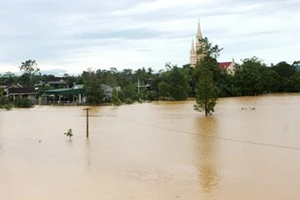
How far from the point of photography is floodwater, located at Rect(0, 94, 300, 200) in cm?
856

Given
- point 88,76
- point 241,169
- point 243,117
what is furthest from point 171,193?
point 88,76

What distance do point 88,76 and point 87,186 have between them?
29.4 meters

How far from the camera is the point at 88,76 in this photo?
125ft

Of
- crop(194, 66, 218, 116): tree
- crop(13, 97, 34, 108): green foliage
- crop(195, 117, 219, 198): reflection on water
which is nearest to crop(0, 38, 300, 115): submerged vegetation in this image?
crop(13, 97, 34, 108): green foliage

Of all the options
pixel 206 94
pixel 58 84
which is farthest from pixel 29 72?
pixel 206 94

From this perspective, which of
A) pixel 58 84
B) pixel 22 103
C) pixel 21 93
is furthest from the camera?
pixel 58 84

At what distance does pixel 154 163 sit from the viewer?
11.2 meters

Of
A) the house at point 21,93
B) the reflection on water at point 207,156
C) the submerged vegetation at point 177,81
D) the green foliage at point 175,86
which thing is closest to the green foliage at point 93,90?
the submerged vegetation at point 177,81

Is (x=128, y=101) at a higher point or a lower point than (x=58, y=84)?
lower

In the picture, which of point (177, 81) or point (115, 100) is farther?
point (177, 81)

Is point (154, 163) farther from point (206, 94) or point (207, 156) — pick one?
point (206, 94)

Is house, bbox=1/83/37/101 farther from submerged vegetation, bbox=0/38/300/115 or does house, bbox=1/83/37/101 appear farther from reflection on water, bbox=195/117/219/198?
reflection on water, bbox=195/117/219/198

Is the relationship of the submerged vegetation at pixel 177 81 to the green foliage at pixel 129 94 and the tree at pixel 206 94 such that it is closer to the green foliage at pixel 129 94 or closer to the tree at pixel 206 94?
the green foliage at pixel 129 94

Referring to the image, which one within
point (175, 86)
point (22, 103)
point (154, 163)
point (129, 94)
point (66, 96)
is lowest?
point (154, 163)
